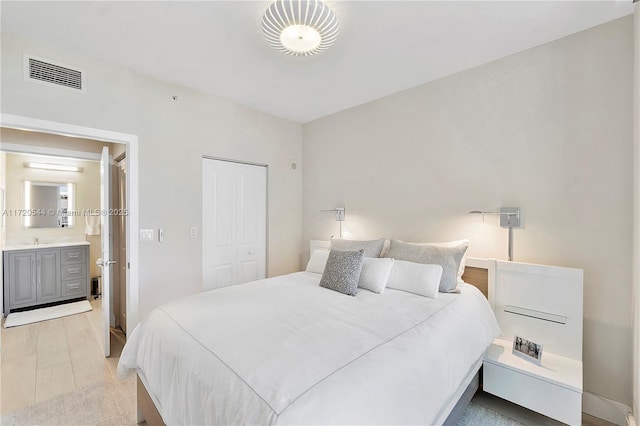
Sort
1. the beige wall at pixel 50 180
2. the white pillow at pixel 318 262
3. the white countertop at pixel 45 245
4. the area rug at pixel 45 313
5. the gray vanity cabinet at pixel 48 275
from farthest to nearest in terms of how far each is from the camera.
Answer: the beige wall at pixel 50 180, the gray vanity cabinet at pixel 48 275, the white countertop at pixel 45 245, the area rug at pixel 45 313, the white pillow at pixel 318 262

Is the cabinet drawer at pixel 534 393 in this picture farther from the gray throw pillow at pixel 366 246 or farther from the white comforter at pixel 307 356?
the gray throw pillow at pixel 366 246

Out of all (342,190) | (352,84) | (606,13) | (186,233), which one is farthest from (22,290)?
(606,13)

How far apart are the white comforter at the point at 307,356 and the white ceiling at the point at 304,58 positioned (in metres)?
1.94

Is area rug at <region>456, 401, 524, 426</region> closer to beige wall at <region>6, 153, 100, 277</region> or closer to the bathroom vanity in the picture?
the bathroom vanity

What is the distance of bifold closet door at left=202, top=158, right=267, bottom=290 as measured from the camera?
3.28 m

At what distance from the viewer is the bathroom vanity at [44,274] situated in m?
3.80

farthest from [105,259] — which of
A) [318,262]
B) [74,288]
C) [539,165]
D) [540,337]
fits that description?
[539,165]

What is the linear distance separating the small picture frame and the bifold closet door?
2.82m

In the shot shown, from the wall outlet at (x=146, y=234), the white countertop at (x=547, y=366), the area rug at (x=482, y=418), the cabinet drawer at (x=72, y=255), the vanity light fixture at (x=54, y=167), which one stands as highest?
the vanity light fixture at (x=54, y=167)

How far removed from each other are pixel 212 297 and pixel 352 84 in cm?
238

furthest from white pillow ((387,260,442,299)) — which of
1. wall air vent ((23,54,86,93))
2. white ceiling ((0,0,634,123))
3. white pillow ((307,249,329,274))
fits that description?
wall air vent ((23,54,86,93))

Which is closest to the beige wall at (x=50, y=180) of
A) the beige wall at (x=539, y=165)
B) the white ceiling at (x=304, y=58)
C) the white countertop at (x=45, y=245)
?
the white countertop at (x=45, y=245)

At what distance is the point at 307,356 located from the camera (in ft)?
3.98

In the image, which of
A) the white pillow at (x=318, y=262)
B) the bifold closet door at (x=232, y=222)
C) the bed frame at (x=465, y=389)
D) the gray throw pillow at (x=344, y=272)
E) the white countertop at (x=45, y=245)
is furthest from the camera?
the white countertop at (x=45, y=245)
